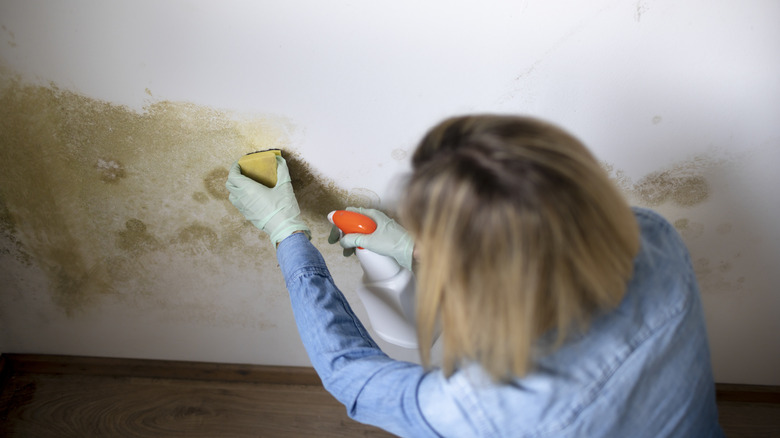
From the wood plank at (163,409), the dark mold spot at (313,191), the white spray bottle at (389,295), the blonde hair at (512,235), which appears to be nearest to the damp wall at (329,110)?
the dark mold spot at (313,191)

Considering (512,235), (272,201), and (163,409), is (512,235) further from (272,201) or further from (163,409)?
(163,409)

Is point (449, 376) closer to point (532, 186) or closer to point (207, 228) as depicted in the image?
point (532, 186)

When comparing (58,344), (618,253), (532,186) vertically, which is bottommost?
(58,344)

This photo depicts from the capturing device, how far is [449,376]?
0.61 metres

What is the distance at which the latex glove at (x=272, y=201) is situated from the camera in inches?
36.2

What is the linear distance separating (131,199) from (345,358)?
623 mm

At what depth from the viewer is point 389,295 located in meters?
1.06

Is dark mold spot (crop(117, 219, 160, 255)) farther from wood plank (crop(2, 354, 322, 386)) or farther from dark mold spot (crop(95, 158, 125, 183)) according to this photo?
wood plank (crop(2, 354, 322, 386))

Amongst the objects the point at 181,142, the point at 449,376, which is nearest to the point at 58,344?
the point at 181,142

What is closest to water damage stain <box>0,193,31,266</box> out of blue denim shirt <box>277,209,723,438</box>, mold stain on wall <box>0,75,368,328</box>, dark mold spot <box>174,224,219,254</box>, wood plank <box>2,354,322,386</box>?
mold stain on wall <box>0,75,368,328</box>

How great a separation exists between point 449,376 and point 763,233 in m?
0.90

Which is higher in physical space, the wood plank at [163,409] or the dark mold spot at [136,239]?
the dark mold spot at [136,239]

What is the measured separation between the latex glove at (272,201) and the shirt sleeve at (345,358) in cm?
3

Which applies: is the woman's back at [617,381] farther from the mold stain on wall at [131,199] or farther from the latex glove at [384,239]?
the mold stain on wall at [131,199]
